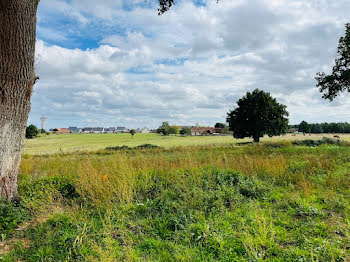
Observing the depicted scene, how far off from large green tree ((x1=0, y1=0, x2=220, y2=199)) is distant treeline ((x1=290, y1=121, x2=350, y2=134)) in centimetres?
8979

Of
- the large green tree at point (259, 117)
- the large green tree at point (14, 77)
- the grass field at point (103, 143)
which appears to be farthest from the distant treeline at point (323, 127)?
the large green tree at point (14, 77)

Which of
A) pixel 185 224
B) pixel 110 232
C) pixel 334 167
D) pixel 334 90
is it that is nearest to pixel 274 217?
pixel 185 224

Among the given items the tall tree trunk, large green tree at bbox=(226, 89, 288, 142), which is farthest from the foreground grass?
large green tree at bbox=(226, 89, 288, 142)

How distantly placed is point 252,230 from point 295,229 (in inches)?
35.8

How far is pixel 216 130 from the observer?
87562 millimetres

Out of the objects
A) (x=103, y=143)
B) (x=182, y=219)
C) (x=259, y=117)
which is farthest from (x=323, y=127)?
(x=182, y=219)

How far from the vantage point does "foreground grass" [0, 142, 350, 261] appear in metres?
3.87

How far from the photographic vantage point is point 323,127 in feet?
293

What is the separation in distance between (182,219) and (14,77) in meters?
5.79

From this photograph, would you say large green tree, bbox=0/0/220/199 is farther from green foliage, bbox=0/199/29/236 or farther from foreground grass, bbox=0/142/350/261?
foreground grass, bbox=0/142/350/261

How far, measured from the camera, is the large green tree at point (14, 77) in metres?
5.98

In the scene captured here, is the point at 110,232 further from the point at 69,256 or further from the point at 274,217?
the point at 274,217

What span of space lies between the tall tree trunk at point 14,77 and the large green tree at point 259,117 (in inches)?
1372

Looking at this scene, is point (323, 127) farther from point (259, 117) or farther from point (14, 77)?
point (14, 77)
